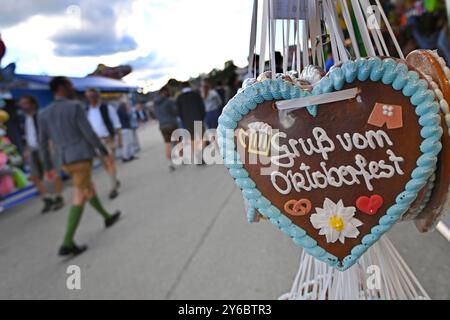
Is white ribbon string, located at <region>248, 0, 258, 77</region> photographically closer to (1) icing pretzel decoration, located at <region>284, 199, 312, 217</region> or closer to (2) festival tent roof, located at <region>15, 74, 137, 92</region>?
(1) icing pretzel decoration, located at <region>284, 199, 312, 217</region>

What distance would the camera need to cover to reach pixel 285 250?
2080mm

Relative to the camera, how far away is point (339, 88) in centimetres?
55

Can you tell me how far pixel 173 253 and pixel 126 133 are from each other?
4438mm

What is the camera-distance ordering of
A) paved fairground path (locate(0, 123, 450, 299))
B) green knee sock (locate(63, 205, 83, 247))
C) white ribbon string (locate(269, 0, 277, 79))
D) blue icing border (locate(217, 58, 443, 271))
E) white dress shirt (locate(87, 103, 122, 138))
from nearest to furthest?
blue icing border (locate(217, 58, 443, 271))
white ribbon string (locate(269, 0, 277, 79))
paved fairground path (locate(0, 123, 450, 299))
green knee sock (locate(63, 205, 83, 247))
white dress shirt (locate(87, 103, 122, 138))

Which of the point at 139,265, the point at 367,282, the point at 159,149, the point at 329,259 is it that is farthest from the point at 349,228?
the point at 159,149

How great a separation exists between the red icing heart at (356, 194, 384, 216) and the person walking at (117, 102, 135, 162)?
613cm

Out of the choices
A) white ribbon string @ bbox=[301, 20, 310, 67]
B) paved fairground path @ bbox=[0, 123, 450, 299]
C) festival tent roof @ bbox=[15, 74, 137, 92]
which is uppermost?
festival tent roof @ bbox=[15, 74, 137, 92]

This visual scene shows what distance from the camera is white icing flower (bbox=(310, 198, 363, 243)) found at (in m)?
0.63

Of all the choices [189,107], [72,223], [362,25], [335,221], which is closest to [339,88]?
[362,25]

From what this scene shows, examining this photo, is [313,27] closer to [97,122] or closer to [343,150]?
[343,150]

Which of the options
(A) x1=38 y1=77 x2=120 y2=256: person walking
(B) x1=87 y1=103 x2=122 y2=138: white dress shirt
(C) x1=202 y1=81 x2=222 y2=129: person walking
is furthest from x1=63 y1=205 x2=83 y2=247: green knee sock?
(C) x1=202 y1=81 x2=222 y2=129: person walking

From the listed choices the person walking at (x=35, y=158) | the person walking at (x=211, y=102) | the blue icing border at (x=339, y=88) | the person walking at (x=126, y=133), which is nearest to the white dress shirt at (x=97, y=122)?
the person walking at (x=35, y=158)

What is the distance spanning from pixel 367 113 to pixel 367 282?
611mm

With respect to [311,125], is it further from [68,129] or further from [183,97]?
[183,97]
